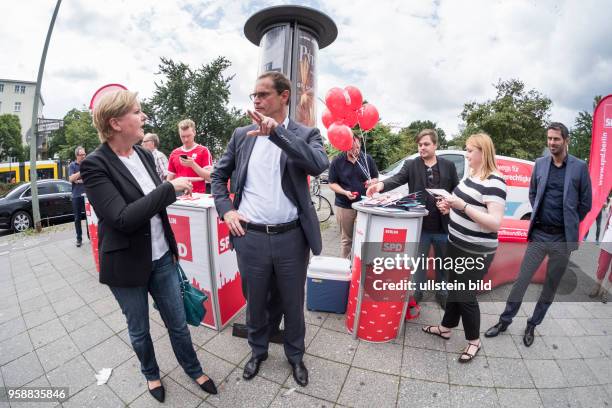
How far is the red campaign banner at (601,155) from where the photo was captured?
4672 millimetres

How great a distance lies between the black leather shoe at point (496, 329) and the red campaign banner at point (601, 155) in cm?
349

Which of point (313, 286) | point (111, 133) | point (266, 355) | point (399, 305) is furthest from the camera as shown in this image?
point (313, 286)

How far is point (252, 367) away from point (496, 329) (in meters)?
2.24

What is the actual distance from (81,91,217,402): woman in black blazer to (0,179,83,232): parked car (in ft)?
29.4

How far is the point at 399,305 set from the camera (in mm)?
2465

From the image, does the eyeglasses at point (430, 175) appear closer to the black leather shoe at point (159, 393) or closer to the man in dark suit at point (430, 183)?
the man in dark suit at point (430, 183)

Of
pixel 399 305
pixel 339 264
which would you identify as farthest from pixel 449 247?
pixel 339 264

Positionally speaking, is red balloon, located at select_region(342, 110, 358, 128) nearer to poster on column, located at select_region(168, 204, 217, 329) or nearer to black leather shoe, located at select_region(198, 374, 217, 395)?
poster on column, located at select_region(168, 204, 217, 329)

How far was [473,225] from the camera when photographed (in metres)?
2.17

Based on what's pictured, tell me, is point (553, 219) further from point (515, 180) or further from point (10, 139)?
point (10, 139)

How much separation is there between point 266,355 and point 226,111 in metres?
23.6

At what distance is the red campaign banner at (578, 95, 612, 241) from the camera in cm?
467

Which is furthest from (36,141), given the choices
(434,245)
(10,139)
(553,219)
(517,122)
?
(10,139)

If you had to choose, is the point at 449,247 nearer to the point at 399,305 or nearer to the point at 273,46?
the point at 399,305
